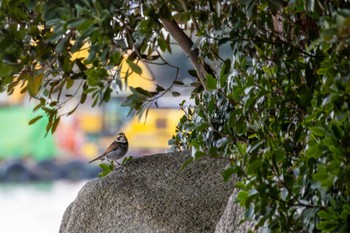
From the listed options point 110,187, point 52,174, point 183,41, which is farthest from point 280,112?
point 52,174

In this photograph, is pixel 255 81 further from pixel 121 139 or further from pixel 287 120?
pixel 121 139

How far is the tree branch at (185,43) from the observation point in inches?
108

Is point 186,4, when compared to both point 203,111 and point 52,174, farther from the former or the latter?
point 52,174

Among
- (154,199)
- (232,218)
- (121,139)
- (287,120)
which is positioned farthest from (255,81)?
(121,139)

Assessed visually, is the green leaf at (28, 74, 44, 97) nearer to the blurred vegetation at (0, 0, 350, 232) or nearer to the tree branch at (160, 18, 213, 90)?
the blurred vegetation at (0, 0, 350, 232)

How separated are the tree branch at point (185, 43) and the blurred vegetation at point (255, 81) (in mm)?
433

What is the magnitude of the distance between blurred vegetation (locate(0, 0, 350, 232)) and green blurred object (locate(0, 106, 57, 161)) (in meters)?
5.74

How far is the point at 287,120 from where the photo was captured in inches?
80.6

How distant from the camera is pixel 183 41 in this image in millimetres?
2795

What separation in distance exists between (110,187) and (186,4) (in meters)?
1.41

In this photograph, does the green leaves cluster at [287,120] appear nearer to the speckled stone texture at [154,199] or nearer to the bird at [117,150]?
the speckled stone texture at [154,199]

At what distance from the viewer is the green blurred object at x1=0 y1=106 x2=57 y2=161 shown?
7.95 metres

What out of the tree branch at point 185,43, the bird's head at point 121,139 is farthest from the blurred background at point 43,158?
the tree branch at point 185,43

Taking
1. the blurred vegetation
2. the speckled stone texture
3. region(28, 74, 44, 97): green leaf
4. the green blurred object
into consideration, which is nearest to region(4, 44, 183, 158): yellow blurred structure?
the green blurred object
